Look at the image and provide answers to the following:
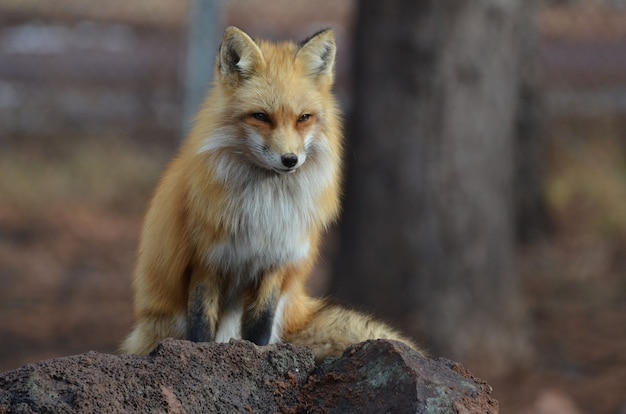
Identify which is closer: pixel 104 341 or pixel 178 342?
pixel 178 342

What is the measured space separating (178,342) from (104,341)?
5527mm

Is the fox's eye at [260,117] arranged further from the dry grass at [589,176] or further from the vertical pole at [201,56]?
the dry grass at [589,176]

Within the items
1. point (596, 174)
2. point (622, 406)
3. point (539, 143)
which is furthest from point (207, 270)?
point (596, 174)

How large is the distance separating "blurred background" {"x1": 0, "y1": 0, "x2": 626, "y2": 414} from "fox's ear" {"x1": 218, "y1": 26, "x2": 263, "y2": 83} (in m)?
3.87

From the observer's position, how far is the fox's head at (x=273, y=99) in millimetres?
4750

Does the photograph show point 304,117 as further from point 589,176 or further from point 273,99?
point 589,176

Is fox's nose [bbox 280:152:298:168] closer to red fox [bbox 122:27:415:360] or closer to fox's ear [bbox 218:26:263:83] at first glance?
red fox [bbox 122:27:415:360]


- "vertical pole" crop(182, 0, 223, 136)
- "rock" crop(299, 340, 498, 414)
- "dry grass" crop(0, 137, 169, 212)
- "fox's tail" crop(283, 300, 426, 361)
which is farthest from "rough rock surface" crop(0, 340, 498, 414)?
"dry grass" crop(0, 137, 169, 212)

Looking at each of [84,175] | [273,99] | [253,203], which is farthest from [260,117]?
[84,175]

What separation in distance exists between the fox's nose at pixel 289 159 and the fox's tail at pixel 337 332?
0.91 meters

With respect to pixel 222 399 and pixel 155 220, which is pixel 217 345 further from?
pixel 155 220

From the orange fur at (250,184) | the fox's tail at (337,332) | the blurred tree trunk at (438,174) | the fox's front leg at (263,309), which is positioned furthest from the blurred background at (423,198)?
the orange fur at (250,184)

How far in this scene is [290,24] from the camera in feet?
65.7

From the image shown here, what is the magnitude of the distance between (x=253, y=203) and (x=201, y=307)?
59 centimetres
